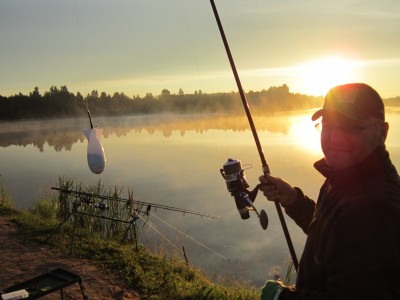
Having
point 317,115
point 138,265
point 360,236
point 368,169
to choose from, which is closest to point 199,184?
point 138,265

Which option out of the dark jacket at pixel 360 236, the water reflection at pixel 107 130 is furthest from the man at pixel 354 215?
the water reflection at pixel 107 130

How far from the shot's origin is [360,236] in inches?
51.9

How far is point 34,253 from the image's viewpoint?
622 cm

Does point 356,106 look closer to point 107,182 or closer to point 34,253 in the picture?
point 34,253

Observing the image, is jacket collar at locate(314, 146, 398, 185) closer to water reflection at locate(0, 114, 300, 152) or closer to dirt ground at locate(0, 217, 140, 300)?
dirt ground at locate(0, 217, 140, 300)

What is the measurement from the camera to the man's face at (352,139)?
1523 mm

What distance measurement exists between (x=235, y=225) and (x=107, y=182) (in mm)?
6352

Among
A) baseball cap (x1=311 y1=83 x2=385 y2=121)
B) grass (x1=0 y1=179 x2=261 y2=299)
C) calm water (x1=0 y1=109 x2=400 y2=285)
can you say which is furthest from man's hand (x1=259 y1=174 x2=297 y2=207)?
grass (x1=0 y1=179 x2=261 y2=299)

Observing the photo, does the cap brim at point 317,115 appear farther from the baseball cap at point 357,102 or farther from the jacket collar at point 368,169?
the jacket collar at point 368,169

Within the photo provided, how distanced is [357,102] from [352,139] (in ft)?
0.49

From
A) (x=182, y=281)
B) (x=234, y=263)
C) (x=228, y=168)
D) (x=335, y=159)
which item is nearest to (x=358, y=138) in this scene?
(x=335, y=159)

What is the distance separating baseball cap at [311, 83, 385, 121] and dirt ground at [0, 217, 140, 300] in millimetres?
4213

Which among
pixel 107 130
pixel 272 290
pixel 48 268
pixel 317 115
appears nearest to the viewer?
pixel 272 290

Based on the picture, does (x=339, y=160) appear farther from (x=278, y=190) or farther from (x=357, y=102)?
(x=278, y=190)
